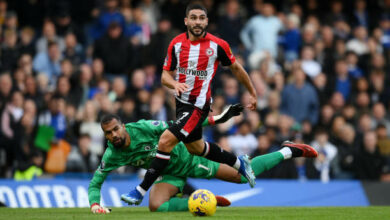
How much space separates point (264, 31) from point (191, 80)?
8.23 metres

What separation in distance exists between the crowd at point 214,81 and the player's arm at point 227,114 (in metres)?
3.91

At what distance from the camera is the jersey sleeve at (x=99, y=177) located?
10009mm

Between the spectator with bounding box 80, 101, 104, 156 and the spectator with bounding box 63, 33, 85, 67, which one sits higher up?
the spectator with bounding box 63, 33, 85, 67

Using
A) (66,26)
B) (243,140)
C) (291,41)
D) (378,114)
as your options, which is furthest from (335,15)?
(66,26)

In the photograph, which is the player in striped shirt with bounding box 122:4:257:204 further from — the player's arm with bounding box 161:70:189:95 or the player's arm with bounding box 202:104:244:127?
the player's arm with bounding box 202:104:244:127

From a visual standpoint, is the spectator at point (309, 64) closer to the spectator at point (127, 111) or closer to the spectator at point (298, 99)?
the spectator at point (298, 99)

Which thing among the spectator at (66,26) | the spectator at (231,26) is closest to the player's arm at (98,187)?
the spectator at (66,26)

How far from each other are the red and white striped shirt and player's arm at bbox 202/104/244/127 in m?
0.69

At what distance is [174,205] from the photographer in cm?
1066

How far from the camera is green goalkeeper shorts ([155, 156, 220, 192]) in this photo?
1111 centimetres

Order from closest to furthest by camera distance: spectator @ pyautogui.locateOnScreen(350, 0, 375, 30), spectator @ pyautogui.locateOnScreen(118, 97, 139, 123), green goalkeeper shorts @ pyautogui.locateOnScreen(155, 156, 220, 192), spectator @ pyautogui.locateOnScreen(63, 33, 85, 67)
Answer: green goalkeeper shorts @ pyautogui.locateOnScreen(155, 156, 220, 192) < spectator @ pyautogui.locateOnScreen(118, 97, 139, 123) < spectator @ pyautogui.locateOnScreen(63, 33, 85, 67) < spectator @ pyautogui.locateOnScreen(350, 0, 375, 30)

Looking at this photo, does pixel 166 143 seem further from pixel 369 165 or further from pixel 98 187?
pixel 369 165

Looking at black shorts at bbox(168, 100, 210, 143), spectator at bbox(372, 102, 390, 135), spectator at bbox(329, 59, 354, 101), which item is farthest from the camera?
spectator at bbox(329, 59, 354, 101)

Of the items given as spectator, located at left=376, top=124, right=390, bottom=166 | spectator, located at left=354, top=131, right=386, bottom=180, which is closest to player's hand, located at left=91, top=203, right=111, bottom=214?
spectator, located at left=354, top=131, right=386, bottom=180
